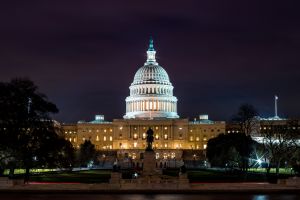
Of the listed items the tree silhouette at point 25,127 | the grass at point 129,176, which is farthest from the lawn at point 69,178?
the tree silhouette at point 25,127

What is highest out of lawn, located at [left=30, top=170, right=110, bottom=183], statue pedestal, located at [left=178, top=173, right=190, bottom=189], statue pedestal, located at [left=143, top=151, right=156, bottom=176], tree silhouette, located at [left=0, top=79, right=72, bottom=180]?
tree silhouette, located at [left=0, top=79, right=72, bottom=180]

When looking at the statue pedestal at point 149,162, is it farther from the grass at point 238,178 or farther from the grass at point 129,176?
the grass at point 238,178

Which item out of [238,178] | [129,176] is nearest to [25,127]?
[129,176]

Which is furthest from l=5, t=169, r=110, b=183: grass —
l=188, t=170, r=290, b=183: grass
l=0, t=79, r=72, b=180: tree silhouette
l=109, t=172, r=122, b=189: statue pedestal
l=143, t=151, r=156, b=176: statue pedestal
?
l=109, t=172, r=122, b=189: statue pedestal

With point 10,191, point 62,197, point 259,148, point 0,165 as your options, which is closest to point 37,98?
point 0,165

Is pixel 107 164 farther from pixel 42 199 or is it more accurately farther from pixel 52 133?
pixel 42 199

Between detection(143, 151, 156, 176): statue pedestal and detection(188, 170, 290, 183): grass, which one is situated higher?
detection(143, 151, 156, 176): statue pedestal

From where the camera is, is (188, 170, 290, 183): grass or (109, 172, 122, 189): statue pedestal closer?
(109, 172, 122, 189): statue pedestal

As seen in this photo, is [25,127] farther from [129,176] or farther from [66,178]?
[129,176]

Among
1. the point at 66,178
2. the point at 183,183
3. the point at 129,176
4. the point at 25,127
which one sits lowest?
the point at 183,183

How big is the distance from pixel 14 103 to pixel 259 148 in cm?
4622

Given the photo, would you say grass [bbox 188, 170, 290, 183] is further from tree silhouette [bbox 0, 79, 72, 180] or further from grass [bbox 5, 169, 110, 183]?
tree silhouette [bbox 0, 79, 72, 180]

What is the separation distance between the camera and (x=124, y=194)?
158 feet

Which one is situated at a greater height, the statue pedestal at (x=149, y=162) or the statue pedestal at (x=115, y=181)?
the statue pedestal at (x=149, y=162)
